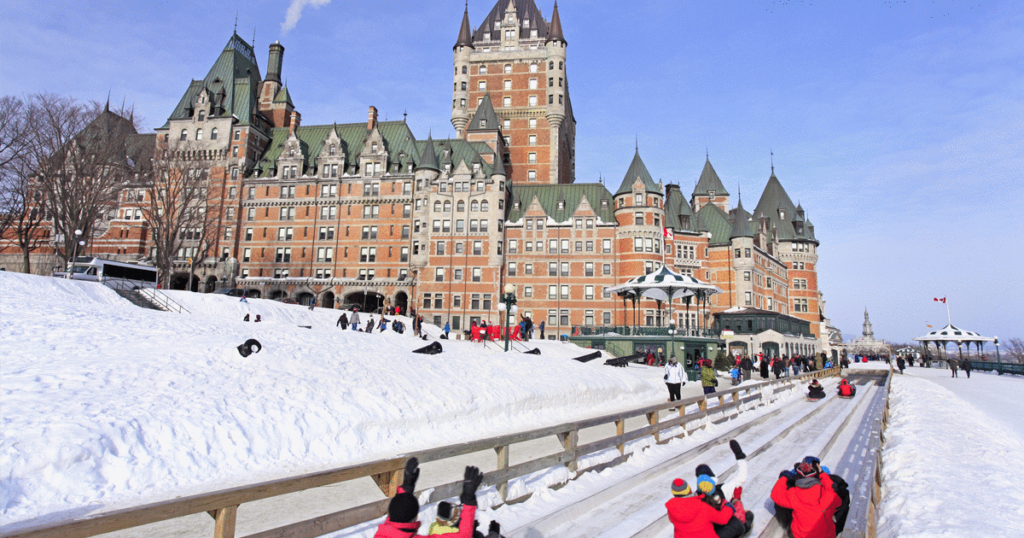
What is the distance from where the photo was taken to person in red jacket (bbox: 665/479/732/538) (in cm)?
556

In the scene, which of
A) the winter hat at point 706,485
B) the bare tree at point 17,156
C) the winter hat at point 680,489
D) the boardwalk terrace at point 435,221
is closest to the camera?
the winter hat at point 680,489

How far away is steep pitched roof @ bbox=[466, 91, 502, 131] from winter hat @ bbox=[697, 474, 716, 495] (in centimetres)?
6363

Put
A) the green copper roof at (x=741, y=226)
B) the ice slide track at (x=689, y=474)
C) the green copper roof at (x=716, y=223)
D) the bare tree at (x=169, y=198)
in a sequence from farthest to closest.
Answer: the green copper roof at (x=716, y=223)
the green copper roof at (x=741, y=226)
the bare tree at (x=169, y=198)
the ice slide track at (x=689, y=474)

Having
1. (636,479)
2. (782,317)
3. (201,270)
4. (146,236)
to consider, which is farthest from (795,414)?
(146,236)

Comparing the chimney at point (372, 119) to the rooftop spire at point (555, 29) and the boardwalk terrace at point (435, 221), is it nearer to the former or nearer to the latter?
the boardwalk terrace at point (435, 221)

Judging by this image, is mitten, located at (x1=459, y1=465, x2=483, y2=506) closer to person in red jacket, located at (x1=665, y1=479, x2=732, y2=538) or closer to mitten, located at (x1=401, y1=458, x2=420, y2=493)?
mitten, located at (x1=401, y1=458, x2=420, y2=493)

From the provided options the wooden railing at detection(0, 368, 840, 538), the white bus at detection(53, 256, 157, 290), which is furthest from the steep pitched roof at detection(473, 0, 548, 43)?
the wooden railing at detection(0, 368, 840, 538)

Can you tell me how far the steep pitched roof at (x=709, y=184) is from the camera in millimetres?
74000

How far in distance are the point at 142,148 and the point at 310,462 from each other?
155ft

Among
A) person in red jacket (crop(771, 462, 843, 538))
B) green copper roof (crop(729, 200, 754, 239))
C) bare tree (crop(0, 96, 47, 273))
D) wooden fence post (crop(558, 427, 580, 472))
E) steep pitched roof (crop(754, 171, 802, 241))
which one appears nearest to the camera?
person in red jacket (crop(771, 462, 843, 538))

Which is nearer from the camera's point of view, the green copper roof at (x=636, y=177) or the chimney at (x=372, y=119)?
the green copper roof at (x=636, y=177)

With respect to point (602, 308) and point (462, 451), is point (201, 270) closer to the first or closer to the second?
point (602, 308)

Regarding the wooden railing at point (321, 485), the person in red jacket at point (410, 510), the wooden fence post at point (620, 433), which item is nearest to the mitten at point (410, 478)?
the person in red jacket at point (410, 510)

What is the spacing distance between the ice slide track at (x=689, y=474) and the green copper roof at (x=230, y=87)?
6588 centimetres
